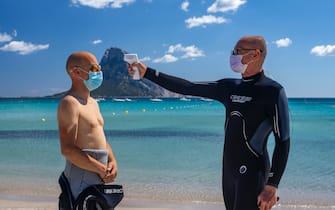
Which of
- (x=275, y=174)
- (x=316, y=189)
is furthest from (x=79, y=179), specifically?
(x=316, y=189)

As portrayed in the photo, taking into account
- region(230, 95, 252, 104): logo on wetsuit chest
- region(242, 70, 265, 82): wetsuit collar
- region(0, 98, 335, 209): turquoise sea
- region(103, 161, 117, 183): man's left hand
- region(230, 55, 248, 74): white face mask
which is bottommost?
region(0, 98, 335, 209): turquoise sea

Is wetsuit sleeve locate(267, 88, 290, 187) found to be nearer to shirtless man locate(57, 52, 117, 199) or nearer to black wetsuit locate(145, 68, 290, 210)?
black wetsuit locate(145, 68, 290, 210)

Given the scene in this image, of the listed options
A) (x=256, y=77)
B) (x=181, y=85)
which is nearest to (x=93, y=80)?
(x=181, y=85)

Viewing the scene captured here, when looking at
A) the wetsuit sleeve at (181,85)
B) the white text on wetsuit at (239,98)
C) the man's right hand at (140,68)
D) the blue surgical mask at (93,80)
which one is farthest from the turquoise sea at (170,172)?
the blue surgical mask at (93,80)

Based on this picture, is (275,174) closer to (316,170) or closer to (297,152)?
(316,170)

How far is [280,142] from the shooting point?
3.21 meters

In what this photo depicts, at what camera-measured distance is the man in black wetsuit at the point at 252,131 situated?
3.21m

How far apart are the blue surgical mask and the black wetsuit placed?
0.85 m

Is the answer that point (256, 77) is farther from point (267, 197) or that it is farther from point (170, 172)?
point (170, 172)

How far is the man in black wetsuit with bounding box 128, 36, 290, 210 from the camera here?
3211mm

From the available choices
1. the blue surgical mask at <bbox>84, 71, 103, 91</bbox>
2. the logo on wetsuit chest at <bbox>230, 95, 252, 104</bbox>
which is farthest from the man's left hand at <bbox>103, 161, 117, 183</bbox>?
the logo on wetsuit chest at <bbox>230, 95, 252, 104</bbox>

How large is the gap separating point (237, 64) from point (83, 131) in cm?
109

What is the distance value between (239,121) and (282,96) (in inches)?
12.6

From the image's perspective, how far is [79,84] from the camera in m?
3.55
